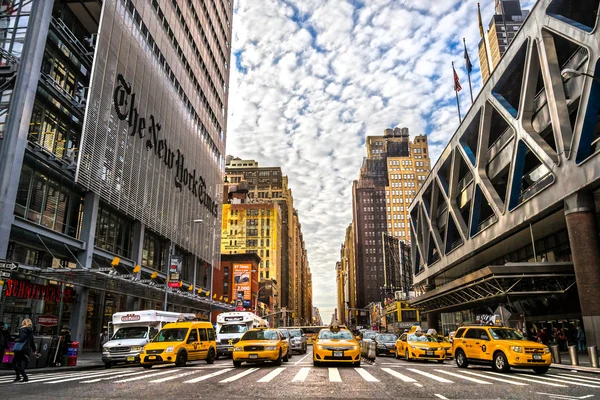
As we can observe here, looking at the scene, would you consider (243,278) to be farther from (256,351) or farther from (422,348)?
(256,351)

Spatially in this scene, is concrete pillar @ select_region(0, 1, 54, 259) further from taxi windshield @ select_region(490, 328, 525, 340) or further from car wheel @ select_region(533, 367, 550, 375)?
car wheel @ select_region(533, 367, 550, 375)

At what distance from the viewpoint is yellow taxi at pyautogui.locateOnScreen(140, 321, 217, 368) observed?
16.5 m

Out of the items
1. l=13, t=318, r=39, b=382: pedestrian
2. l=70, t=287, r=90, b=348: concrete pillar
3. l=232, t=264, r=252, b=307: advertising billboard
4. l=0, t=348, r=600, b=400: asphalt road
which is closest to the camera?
l=0, t=348, r=600, b=400: asphalt road

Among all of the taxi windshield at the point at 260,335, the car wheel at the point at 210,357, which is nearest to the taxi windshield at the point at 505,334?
the taxi windshield at the point at 260,335

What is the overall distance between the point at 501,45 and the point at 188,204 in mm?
118610

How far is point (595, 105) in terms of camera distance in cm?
2244

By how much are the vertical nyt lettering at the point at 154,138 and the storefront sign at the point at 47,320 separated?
48.3 ft

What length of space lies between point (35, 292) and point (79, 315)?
14.0 ft

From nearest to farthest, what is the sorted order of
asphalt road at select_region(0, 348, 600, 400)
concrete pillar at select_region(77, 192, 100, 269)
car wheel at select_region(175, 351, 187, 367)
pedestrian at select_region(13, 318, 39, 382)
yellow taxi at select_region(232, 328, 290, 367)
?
asphalt road at select_region(0, 348, 600, 400)
pedestrian at select_region(13, 318, 39, 382)
yellow taxi at select_region(232, 328, 290, 367)
car wheel at select_region(175, 351, 187, 367)
concrete pillar at select_region(77, 192, 100, 269)

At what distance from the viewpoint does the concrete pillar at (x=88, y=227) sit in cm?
2731

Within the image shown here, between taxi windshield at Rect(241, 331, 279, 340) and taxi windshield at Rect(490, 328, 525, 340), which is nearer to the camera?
taxi windshield at Rect(490, 328, 525, 340)

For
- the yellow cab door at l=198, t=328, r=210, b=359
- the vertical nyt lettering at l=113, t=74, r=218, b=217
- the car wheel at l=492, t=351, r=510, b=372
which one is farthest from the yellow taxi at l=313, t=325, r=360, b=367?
the vertical nyt lettering at l=113, t=74, r=218, b=217

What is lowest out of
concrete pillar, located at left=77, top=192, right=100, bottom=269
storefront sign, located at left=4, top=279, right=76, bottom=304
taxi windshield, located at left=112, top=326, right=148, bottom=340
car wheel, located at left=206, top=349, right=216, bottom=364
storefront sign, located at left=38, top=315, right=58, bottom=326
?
car wheel, located at left=206, top=349, right=216, bottom=364

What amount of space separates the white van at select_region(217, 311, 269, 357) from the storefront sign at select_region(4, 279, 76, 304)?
379 inches
